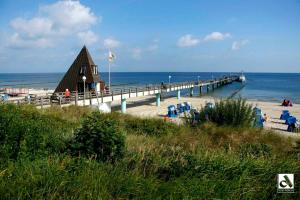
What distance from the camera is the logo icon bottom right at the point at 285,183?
15.9ft

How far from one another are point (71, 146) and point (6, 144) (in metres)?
1.21

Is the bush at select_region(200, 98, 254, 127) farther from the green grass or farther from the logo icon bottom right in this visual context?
the logo icon bottom right

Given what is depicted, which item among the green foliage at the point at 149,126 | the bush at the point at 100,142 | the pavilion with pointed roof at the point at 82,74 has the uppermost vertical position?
the pavilion with pointed roof at the point at 82,74

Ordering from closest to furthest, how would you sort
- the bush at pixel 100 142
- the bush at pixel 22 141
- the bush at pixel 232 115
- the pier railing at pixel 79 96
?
the bush at pixel 22 141, the bush at pixel 100 142, the bush at pixel 232 115, the pier railing at pixel 79 96

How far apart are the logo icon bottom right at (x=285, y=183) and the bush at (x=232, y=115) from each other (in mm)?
9316

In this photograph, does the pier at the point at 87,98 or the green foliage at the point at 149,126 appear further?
the pier at the point at 87,98

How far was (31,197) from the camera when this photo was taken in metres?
3.74

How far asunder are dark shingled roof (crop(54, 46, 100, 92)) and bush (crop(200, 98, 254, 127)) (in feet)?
61.3

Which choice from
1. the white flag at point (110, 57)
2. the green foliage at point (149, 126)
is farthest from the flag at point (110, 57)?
the green foliage at point (149, 126)

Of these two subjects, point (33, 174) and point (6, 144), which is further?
point (6, 144)

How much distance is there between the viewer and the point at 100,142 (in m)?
6.47

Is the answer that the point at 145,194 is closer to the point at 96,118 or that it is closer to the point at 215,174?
the point at 215,174

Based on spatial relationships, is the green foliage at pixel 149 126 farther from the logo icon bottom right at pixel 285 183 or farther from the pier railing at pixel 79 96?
the logo icon bottom right at pixel 285 183

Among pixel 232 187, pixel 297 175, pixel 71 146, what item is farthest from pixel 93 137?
pixel 297 175
